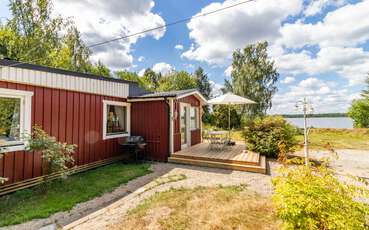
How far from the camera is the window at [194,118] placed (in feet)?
32.2

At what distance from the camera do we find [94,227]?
3.12m

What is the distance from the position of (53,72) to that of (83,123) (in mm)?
1807

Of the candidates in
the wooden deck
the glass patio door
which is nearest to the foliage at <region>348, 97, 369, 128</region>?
the wooden deck

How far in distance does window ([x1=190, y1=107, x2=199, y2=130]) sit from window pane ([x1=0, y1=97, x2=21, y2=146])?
268 inches

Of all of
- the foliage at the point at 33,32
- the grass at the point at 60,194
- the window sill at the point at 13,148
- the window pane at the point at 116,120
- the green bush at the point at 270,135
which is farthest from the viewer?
the foliage at the point at 33,32

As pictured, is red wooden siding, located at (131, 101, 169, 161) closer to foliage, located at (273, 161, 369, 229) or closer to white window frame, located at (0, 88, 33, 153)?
white window frame, located at (0, 88, 33, 153)

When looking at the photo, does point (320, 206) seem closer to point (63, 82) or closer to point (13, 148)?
point (13, 148)

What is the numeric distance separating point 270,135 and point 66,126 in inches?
295

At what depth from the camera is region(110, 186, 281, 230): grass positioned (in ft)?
10.1

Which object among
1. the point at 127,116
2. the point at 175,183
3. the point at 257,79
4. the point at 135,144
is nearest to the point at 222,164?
the point at 175,183

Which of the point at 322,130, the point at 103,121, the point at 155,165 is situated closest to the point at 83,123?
the point at 103,121

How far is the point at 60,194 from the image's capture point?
4.48 m

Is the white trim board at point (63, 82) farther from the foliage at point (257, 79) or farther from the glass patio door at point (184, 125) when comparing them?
the foliage at point (257, 79)

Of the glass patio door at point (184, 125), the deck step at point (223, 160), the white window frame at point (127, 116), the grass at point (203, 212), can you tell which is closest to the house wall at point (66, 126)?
the white window frame at point (127, 116)
